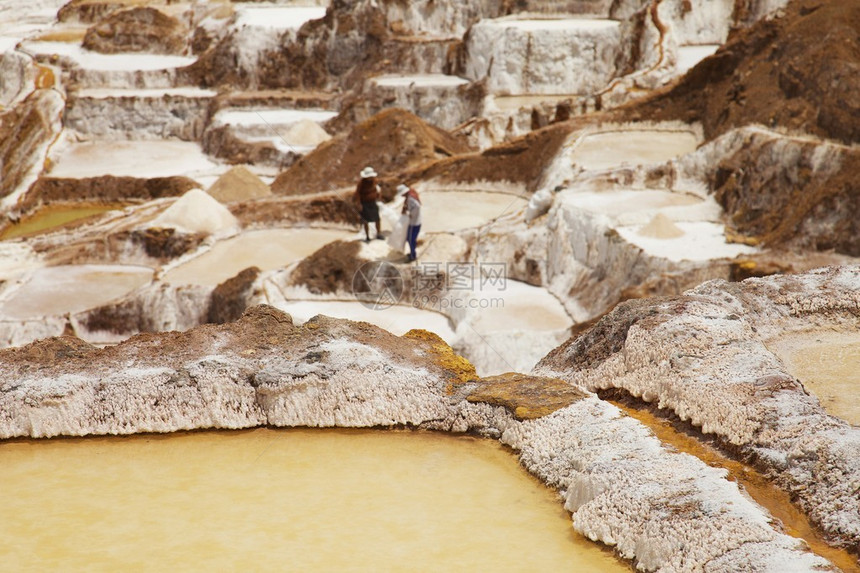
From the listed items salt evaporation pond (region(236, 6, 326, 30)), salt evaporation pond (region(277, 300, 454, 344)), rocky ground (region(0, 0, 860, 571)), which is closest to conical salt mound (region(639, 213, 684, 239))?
rocky ground (region(0, 0, 860, 571))

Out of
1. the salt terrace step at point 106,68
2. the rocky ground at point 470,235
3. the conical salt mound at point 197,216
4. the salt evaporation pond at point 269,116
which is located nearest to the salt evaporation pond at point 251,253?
the rocky ground at point 470,235

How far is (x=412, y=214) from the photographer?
581 inches

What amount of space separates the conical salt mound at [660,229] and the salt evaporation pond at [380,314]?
3316 mm

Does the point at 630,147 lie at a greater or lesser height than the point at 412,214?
greater

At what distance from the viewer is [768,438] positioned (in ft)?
16.5

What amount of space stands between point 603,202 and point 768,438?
11.2 meters

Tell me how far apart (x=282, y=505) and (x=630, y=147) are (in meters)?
15.6

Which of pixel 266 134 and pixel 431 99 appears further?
pixel 431 99

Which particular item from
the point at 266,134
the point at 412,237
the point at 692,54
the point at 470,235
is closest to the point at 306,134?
the point at 266,134

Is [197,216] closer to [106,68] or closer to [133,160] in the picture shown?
[133,160]

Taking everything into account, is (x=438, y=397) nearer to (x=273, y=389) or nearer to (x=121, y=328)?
(x=273, y=389)

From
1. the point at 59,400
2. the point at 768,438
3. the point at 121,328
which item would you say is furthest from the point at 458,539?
the point at 121,328

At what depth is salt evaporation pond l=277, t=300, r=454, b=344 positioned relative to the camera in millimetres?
14173

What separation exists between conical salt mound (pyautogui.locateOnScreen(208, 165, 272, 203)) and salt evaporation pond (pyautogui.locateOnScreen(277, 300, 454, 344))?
31.8 ft
